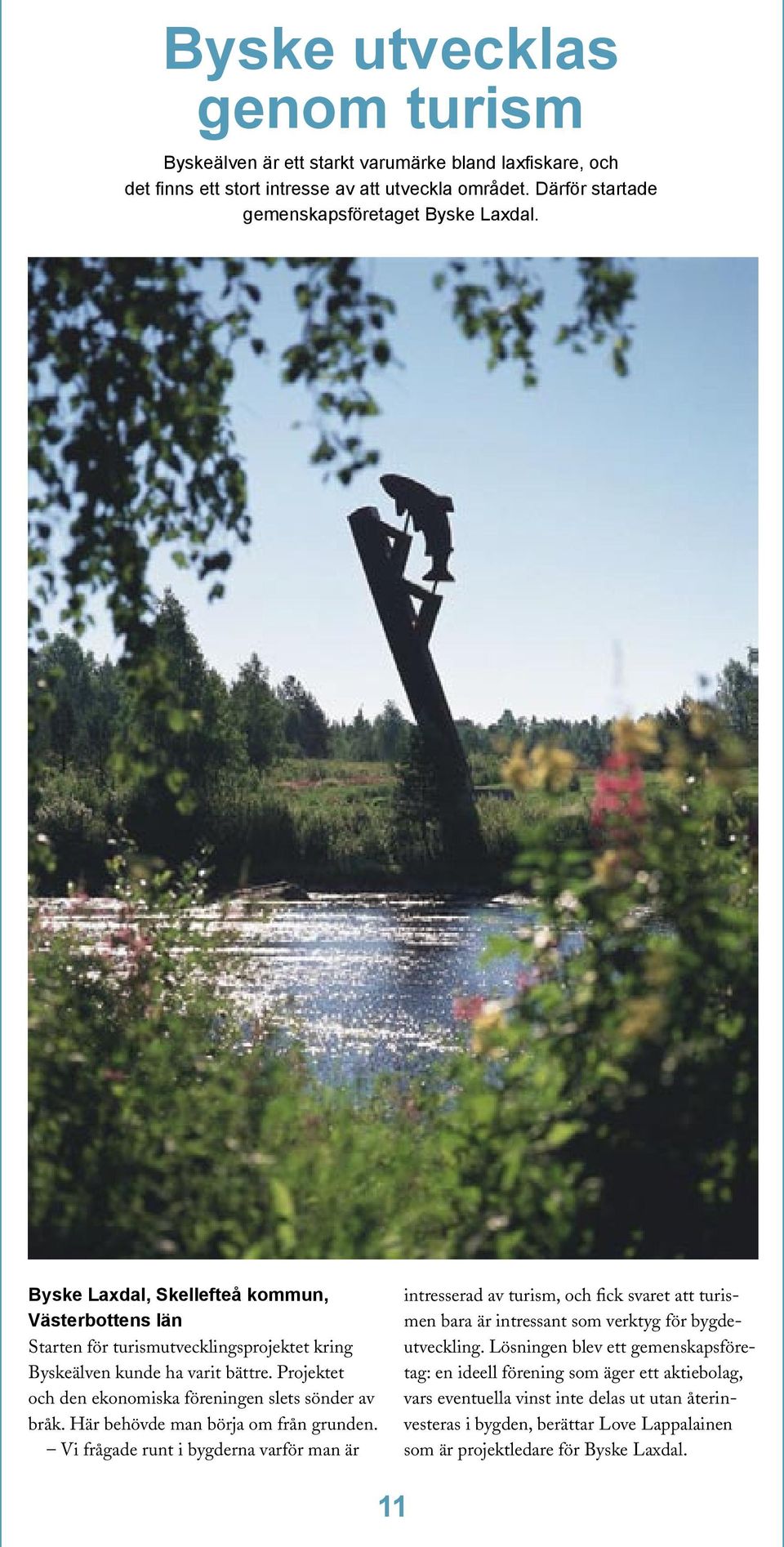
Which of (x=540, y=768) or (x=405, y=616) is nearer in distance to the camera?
(x=540, y=768)

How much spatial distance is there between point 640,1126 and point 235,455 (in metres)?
2.94

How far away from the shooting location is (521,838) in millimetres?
3580

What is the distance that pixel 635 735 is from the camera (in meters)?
3.65

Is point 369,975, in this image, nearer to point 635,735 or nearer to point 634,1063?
point 634,1063

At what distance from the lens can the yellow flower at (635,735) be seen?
3641 millimetres

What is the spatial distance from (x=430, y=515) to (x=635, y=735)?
1205cm

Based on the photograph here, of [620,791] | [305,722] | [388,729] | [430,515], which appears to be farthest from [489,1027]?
[388,729]

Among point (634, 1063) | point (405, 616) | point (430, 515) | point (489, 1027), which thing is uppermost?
point (430, 515)

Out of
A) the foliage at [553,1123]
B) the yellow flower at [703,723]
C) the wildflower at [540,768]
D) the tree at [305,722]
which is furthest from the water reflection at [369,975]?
the tree at [305,722]

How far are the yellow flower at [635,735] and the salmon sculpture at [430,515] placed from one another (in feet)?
38.5

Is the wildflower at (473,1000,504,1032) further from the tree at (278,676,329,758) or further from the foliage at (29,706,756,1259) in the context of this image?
the tree at (278,676,329,758)

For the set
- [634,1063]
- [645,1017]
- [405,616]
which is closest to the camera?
[645,1017]
